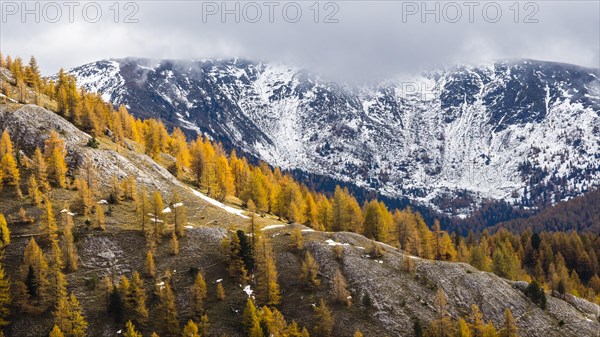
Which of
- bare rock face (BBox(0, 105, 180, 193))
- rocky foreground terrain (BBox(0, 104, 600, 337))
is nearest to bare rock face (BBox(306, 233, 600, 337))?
rocky foreground terrain (BBox(0, 104, 600, 337))

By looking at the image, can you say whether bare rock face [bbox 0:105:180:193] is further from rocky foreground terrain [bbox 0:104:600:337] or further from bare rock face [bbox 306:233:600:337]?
bare rock face [bbox 306:233:600:337]

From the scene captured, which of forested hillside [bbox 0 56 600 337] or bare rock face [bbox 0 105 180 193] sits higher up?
bare rock face [bbox 0 105 180 193]

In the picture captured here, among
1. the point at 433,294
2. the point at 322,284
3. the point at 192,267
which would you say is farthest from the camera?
the point at 433,294

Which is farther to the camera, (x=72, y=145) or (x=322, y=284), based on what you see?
(x=72, y=145)

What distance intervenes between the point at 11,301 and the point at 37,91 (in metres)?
106

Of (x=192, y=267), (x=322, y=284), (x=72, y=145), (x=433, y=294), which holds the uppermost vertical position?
(x=72, y=145)

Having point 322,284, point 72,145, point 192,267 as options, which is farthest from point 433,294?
point 72,145

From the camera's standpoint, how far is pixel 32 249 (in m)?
114

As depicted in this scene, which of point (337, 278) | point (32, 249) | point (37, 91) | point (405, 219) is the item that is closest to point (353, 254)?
point (337, 278)

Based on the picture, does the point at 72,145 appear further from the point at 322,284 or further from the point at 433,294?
the point at 433,294

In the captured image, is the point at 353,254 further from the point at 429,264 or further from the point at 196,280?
the point at 196,280

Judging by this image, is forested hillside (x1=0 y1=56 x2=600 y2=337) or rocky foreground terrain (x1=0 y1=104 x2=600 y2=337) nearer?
forested hillside (x1=0 y1=56 x2=600 y2=337)

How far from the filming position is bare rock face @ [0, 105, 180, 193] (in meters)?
152

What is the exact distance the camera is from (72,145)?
154 meters
